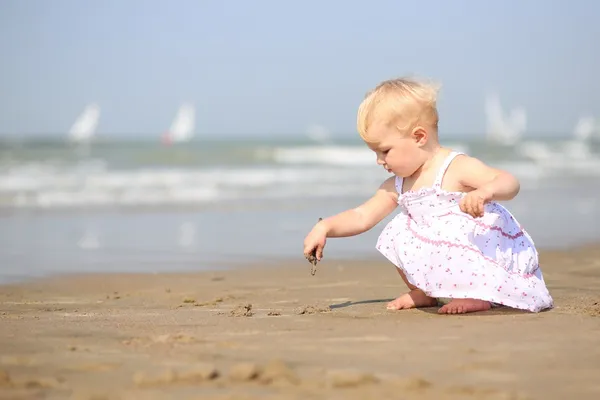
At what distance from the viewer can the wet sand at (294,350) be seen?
2318 millimetres

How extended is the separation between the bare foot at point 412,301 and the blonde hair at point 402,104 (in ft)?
2.41

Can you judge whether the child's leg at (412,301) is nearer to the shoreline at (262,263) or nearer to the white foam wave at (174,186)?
the shoreline at (262,263)

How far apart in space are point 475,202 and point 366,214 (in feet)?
2.39

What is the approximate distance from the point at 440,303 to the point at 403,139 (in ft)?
2.66

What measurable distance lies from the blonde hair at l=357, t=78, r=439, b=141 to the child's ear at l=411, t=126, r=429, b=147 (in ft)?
0.09

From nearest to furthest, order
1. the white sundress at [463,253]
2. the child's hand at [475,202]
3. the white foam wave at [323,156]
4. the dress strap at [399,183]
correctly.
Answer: the child's hand at [475,202] → the white sundress at [463,253] → the dress strap at [399,183] → the white foam wave at [323,156]

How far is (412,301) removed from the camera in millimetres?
3807

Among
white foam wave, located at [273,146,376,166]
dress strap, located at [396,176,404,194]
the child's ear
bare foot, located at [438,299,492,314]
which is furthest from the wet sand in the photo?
white foam wave, located at [273,146,376,166]

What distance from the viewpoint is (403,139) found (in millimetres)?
3666

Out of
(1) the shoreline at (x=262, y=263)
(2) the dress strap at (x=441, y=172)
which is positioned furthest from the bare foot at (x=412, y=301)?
(1) the shoreline at (x=262, y=263)

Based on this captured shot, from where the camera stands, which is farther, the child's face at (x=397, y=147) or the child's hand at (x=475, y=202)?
the child's face at (x=397, y=147)

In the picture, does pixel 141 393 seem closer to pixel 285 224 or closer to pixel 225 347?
pixel 225 347

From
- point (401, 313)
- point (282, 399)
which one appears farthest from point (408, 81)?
point (282, 399)

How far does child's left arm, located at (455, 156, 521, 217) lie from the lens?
3314 mm
